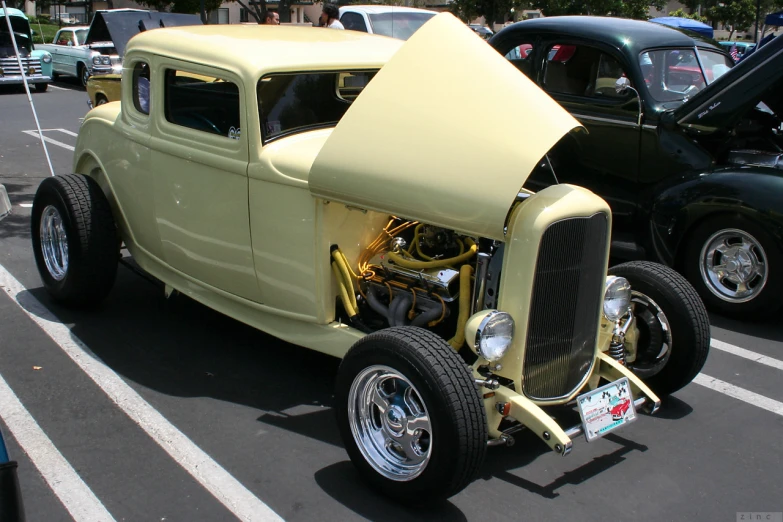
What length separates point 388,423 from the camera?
3484 millimetres

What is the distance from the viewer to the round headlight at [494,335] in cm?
335

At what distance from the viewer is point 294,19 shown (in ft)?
178

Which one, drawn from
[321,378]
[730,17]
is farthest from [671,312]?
[730,17]

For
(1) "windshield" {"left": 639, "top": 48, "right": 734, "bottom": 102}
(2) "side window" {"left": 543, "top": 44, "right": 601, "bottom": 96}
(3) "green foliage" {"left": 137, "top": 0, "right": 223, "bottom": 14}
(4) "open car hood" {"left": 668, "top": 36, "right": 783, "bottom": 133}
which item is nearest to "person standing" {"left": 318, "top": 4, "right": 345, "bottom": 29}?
(2) "side window" {"left": 543, "top": 44, "right": 601, "bottom": 96}

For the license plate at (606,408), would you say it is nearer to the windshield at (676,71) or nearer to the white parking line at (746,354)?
the white parking line at (746,354)

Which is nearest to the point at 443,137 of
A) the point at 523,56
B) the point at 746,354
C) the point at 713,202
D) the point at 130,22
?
the point at 746,354

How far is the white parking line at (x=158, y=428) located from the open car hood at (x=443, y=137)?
139 centimetres

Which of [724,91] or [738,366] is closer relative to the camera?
[738,366]

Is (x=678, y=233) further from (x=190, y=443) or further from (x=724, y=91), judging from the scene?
(x=190, y=443)

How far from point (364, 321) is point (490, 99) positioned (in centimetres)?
137

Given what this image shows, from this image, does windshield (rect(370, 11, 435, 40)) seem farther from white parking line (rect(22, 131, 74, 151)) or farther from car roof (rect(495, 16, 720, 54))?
car roof (rect(495, 16, 720, 54))

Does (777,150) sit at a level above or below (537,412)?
above

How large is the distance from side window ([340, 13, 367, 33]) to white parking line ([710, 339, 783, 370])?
8670 millimetres

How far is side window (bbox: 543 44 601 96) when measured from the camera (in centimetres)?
699
